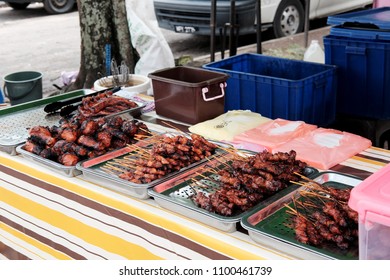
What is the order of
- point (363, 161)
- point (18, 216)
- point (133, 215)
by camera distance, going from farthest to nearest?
point (18, 216) < point (363, 161) < point (133, 215)

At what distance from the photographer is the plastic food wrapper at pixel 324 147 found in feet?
7.49

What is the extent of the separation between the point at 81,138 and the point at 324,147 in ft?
3.71

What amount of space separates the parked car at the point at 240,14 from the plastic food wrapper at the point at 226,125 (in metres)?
5.07

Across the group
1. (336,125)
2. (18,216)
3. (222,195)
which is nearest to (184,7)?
(336,125)

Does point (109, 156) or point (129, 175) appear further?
point (109, 156)

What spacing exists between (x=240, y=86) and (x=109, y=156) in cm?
132

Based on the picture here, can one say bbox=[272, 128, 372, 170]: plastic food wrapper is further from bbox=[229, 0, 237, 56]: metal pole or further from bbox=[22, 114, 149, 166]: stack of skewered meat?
bbox=[229, 0, 237, 56]: metal pole

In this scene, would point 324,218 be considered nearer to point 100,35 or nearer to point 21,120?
point 21,120

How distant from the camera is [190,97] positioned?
2.79m

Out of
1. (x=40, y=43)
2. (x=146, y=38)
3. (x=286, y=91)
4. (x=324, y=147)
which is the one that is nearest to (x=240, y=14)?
(x=146, y=38)

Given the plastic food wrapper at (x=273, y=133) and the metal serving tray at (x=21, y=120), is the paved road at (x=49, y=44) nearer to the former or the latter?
the metal serving tray at (x=21, y=120)

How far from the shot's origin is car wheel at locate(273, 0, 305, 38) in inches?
340
